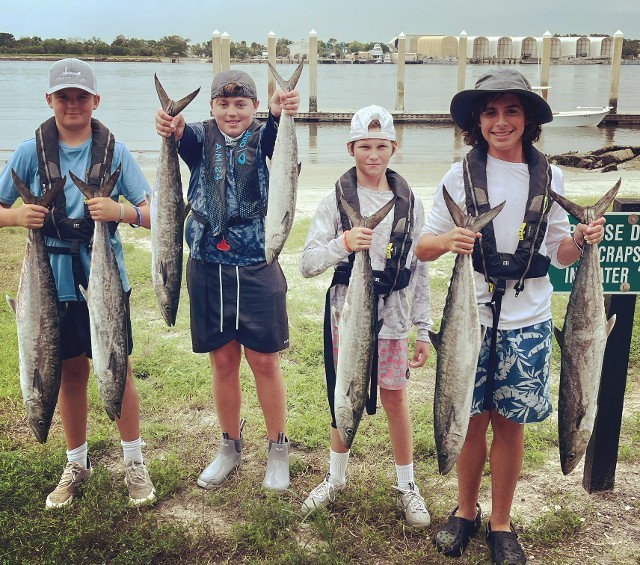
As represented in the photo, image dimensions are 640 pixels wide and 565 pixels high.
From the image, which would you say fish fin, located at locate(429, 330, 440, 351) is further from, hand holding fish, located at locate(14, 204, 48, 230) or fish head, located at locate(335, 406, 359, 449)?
hand holding fish, located at locate(14, 204, 48, 230)

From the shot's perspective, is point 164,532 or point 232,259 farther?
point 232,259

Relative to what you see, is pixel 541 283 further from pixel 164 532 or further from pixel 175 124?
pixel 164 532

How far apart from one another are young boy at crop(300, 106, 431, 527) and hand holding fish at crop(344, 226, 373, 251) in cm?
23

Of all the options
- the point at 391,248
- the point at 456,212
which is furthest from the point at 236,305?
the point at 456,212

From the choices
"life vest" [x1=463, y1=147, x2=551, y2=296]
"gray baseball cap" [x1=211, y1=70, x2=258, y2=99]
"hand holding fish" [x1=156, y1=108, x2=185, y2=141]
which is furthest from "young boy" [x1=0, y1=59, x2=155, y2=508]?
"life vest" [x1=463, y1=147, x2=551, y2=296]

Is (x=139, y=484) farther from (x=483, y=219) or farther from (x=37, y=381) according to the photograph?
(x=483, y=219)

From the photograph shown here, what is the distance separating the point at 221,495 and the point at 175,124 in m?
2.05

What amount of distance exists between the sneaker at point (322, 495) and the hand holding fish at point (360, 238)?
1.50 metres

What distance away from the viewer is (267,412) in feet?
13.0

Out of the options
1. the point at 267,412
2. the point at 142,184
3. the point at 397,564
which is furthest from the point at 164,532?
the point at 142,184

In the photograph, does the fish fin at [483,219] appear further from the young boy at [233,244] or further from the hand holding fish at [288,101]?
the young boy at [233,244]

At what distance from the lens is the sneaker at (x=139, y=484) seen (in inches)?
148

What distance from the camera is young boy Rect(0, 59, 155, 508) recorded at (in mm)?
3324

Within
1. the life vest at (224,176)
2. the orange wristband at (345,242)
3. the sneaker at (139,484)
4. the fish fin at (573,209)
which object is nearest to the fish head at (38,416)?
the sneaker at (139,484)
